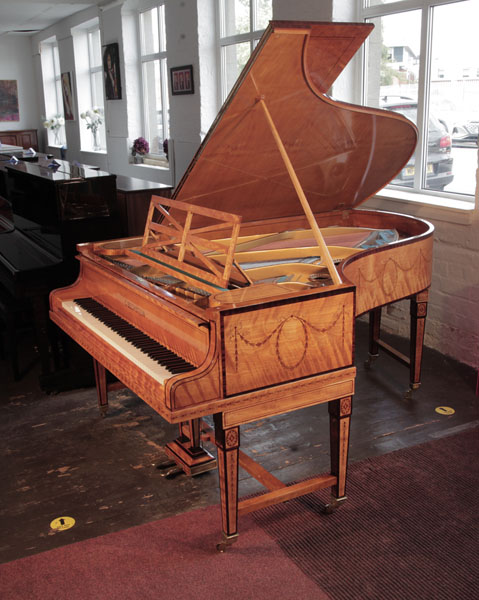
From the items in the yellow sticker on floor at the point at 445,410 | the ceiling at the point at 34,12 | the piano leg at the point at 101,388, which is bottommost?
the yellow sticker on floor at the point at 445,410

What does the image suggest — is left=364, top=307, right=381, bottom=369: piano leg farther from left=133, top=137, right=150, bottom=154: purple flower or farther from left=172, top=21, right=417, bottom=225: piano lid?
left=133, top=137, right=150, bottom=154: purple flower

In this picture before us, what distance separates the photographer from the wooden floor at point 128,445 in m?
2.63

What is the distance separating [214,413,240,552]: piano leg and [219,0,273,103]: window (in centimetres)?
529

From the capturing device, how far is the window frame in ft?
27.0

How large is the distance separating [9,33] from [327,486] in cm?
1288

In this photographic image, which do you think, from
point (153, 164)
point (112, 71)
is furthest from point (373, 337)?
point (112, 71)

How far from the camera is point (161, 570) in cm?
228

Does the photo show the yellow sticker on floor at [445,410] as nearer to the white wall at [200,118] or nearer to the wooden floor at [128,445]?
the wooden floor at [128,445]

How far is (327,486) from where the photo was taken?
2576mm

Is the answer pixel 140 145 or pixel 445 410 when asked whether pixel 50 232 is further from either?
pixel 140 145

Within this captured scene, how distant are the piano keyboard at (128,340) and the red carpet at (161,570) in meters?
0.70

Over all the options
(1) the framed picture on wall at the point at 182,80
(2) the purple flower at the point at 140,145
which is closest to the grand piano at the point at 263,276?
(1) the framed picture on wall at the point at 182,80

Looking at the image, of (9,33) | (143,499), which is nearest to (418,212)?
(143,499)

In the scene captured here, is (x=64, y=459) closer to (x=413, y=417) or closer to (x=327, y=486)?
(x=327, y=486)
